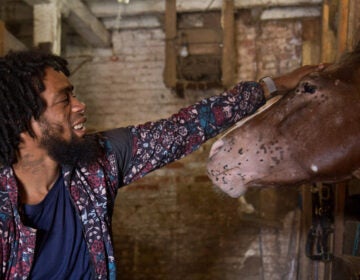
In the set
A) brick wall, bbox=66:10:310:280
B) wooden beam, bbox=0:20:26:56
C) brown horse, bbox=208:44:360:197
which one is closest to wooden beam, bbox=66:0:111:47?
brick wall, bbox=66:10:310:280

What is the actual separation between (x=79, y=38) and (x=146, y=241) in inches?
80.0

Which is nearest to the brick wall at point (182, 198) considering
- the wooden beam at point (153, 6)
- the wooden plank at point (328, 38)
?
the wooden beam at point (153, 6)

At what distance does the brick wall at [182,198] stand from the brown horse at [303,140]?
2.31 metres

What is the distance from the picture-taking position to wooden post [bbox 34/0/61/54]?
2945mm

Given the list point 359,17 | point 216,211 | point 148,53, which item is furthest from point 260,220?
point 359,17

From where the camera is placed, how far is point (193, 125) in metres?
1.66

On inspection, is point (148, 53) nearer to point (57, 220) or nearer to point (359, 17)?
point (359, 17)

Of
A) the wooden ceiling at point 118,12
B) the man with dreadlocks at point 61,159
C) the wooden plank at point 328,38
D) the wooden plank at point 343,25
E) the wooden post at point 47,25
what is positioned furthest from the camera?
the wooden ceiling at point 118,12

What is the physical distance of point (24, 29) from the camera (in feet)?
13.5

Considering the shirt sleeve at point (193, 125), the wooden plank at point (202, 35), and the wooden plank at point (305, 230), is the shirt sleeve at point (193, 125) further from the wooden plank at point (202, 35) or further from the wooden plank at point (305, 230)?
the wooden plank at point (202, 35)

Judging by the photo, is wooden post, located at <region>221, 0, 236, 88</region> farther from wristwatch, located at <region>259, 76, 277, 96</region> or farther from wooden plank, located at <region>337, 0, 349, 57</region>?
wristwatch, located at <region>259, 76, 277, 96</region>

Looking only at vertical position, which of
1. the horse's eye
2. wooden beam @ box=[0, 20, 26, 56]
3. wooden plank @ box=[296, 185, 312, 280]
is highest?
wooden beam @ box=[0, 20, 26, 56]

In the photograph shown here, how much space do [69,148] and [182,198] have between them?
266 centimetres

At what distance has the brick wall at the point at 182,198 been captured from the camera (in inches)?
156
